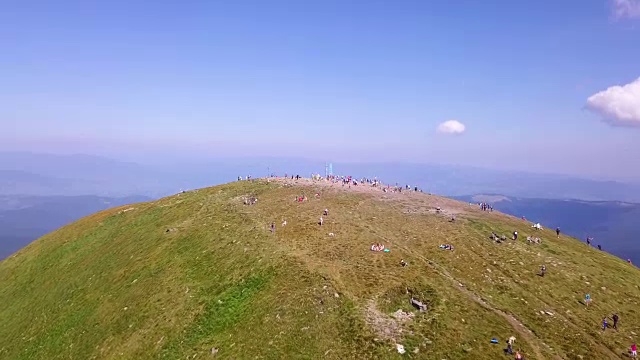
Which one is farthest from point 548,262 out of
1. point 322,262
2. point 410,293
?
point 322,262

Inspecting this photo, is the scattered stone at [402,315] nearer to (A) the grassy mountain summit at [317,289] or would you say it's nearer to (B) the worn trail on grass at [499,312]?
(A) the grassy mountain summit at [317,289]

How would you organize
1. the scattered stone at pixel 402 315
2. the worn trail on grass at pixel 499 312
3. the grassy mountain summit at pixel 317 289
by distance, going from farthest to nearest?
the scattered stone at pixel 402 315 → the grassy mountain summit at pixel 317 289 → the worn trail on grass at pixel 499 312

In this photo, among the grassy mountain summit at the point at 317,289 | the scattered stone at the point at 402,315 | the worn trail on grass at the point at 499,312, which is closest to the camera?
the worn trail on grass at the point at 499,312

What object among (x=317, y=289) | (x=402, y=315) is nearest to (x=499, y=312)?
(x=402, y=315)

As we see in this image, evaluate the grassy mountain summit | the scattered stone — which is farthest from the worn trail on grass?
the scattered stone

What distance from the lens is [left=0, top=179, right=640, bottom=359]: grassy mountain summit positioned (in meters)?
38.3

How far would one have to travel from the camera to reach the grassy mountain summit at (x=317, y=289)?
126 ft

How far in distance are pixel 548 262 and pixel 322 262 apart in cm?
3010

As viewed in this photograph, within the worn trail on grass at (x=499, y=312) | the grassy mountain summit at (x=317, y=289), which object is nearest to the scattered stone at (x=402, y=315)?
the grassy mountain summit at (x=317, y=289)

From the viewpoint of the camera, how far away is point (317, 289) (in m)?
44.2

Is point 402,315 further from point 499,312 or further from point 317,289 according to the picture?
point 499,312

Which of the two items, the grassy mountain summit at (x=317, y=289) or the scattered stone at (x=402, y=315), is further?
the scattered stone at (x=402, y=315)

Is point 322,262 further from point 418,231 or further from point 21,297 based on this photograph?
point 21,297

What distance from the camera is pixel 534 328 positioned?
38969 millimetres
